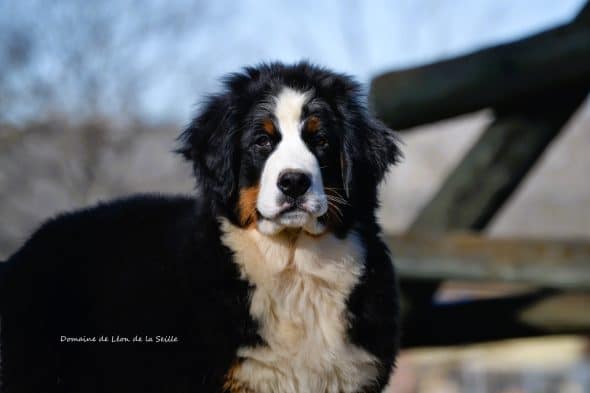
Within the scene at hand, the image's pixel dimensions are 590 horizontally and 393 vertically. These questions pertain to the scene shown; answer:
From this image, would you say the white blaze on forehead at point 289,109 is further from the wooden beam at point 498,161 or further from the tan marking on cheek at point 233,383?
the wooden beam at point 498,161

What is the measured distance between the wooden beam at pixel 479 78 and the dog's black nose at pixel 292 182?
2115mm

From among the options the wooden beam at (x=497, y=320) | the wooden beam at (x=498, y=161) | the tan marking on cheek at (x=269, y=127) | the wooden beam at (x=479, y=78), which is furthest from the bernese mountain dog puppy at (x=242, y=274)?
the wooden beam at (x=497, y=320)

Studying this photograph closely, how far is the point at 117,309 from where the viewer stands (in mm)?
3650

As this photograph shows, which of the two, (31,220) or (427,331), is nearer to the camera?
(427,331)

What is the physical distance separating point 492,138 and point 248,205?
2.64 metres

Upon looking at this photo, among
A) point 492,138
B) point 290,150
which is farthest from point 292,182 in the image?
point 492,138

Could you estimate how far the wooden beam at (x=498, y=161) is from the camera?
5828 millimetres

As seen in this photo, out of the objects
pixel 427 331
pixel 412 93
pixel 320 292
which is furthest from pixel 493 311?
pixel 320 292

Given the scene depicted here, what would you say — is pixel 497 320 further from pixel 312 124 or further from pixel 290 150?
pixel 290 150

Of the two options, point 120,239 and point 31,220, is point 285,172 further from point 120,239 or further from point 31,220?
point 31,220

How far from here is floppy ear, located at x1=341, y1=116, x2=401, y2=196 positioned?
3850 millimetres

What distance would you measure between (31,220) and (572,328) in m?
10.8

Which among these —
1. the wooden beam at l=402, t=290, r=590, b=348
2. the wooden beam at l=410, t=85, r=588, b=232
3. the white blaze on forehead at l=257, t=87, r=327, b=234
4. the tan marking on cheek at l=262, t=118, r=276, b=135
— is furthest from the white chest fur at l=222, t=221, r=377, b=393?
the wooden beam at l=402, t=290, r=590, b=348

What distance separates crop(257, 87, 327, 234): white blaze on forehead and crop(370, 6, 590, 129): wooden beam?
183 centimetres
